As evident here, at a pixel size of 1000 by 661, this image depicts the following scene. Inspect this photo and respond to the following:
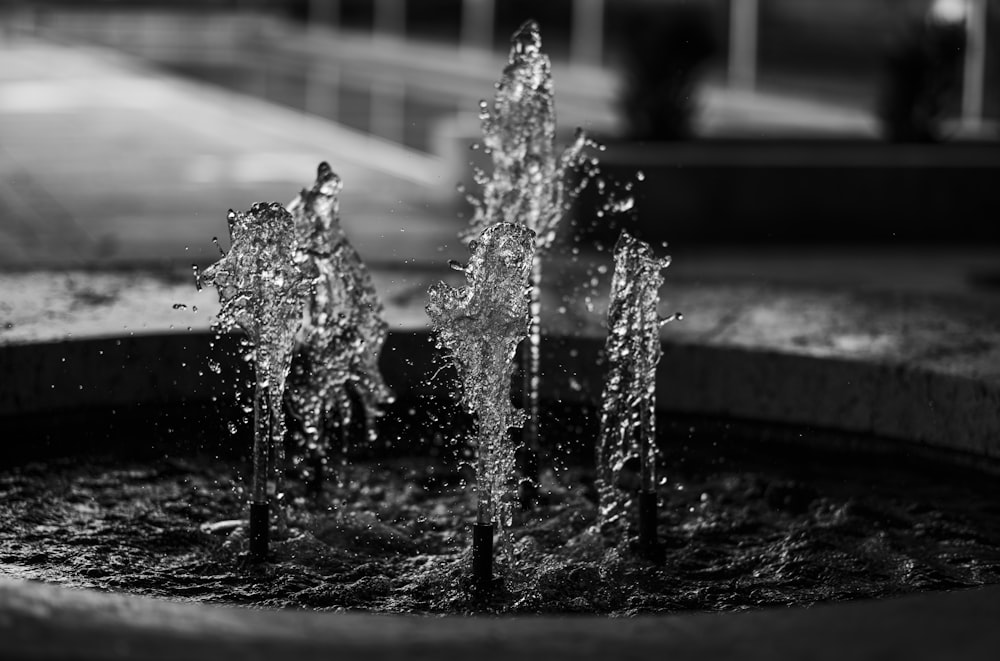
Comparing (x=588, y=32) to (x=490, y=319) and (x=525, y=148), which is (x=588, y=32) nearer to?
(x=525, y=148)

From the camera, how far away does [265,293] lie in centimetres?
375

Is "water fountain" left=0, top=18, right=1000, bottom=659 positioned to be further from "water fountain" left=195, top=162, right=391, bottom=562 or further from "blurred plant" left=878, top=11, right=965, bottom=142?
"blurred plant" left=878, top=11, right=965, bottom=142

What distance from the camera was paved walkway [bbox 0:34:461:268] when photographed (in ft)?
26.2

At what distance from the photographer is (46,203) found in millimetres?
9023

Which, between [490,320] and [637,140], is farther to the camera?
[637,140]

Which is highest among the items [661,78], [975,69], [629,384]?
[975,69]

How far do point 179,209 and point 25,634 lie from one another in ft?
24.2

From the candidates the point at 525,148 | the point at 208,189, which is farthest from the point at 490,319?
the point at 208,189

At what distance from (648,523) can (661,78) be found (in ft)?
18.5

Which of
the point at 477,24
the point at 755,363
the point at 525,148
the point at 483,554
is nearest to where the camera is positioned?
the point at 483,554

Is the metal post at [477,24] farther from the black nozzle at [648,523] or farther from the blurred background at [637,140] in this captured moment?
the black nozzle at [648,523]

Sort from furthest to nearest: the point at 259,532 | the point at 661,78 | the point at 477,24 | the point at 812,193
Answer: the point at 477,24, the point at 661,78, the point at 812,193, the point at 259,532

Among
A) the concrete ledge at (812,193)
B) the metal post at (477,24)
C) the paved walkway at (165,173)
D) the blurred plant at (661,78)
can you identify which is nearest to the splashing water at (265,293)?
the paved walkway at (165,173)

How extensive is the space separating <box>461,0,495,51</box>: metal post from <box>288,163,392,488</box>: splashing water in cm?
1534
